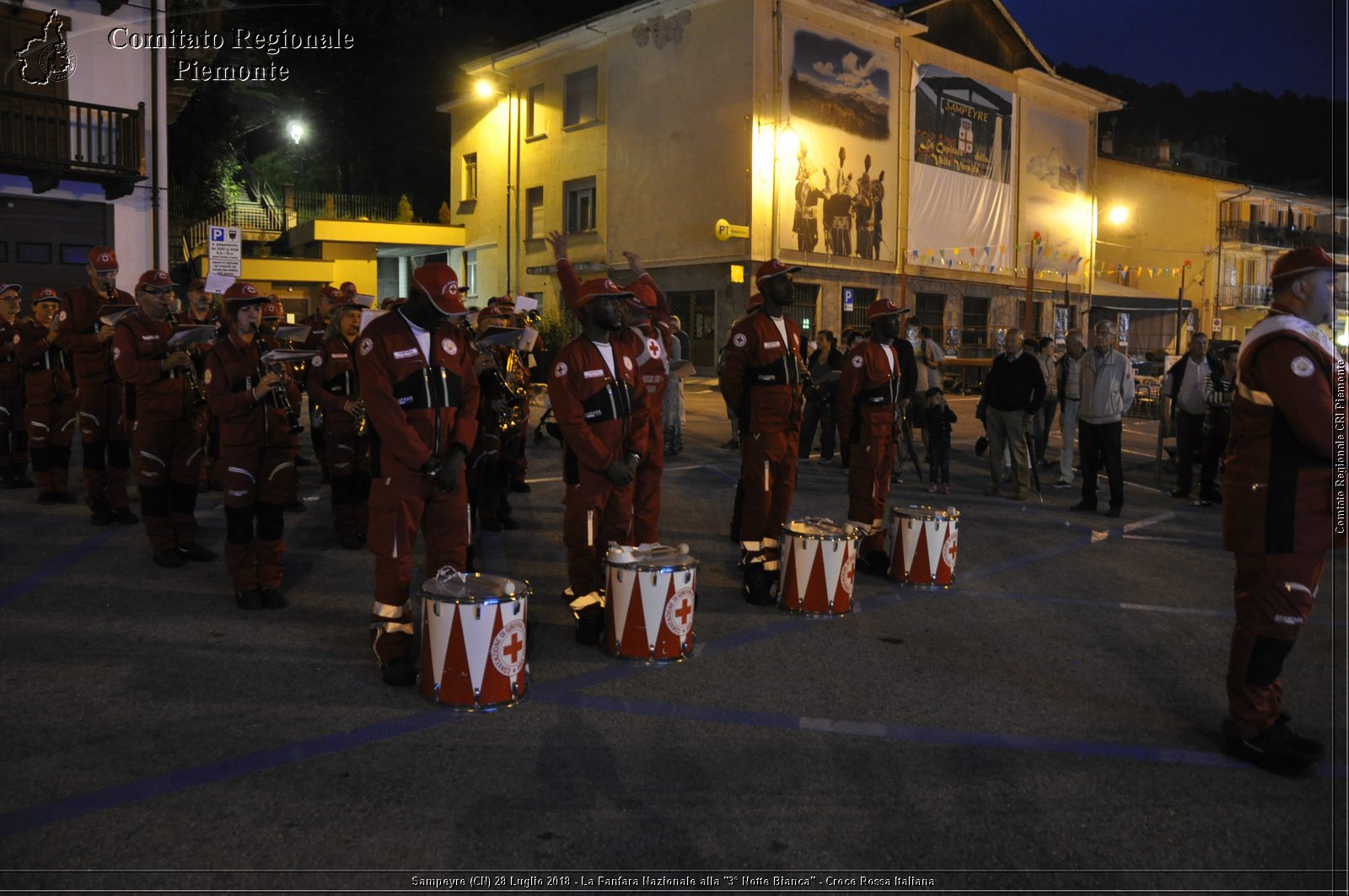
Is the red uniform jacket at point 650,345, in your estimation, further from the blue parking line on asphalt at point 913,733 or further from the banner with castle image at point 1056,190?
the banner with castle image at point 1056,190

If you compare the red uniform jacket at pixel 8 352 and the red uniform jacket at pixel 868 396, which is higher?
the red uniform jacket at pixel 8 352

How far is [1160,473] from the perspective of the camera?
1434 centimetres

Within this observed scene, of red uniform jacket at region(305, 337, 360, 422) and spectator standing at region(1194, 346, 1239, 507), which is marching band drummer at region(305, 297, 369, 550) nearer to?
red uniform jacket at region(305, 337, 360, 422)

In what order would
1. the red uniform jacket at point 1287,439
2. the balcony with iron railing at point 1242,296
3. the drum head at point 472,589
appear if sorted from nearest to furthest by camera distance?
the red uniform jacket at point 1287,439 < the drum head at point 472,589 < the balcony with iron railing at point 1242,296

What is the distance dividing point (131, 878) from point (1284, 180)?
7168 cm

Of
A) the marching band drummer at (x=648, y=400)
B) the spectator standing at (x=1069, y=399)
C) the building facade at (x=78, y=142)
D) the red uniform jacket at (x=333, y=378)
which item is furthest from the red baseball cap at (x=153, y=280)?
the building facade at (x=78, y=142)

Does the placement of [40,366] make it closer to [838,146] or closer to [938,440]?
[938,440]

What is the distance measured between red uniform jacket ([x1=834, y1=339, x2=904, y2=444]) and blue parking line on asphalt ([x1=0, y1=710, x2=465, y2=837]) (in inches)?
170

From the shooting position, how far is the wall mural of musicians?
92.4ft

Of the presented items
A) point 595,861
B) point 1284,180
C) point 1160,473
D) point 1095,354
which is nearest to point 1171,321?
point 1284,180

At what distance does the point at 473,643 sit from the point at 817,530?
281cm

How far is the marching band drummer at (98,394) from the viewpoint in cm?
898

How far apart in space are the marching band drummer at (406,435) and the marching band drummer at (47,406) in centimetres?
686

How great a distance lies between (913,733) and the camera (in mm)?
4730
